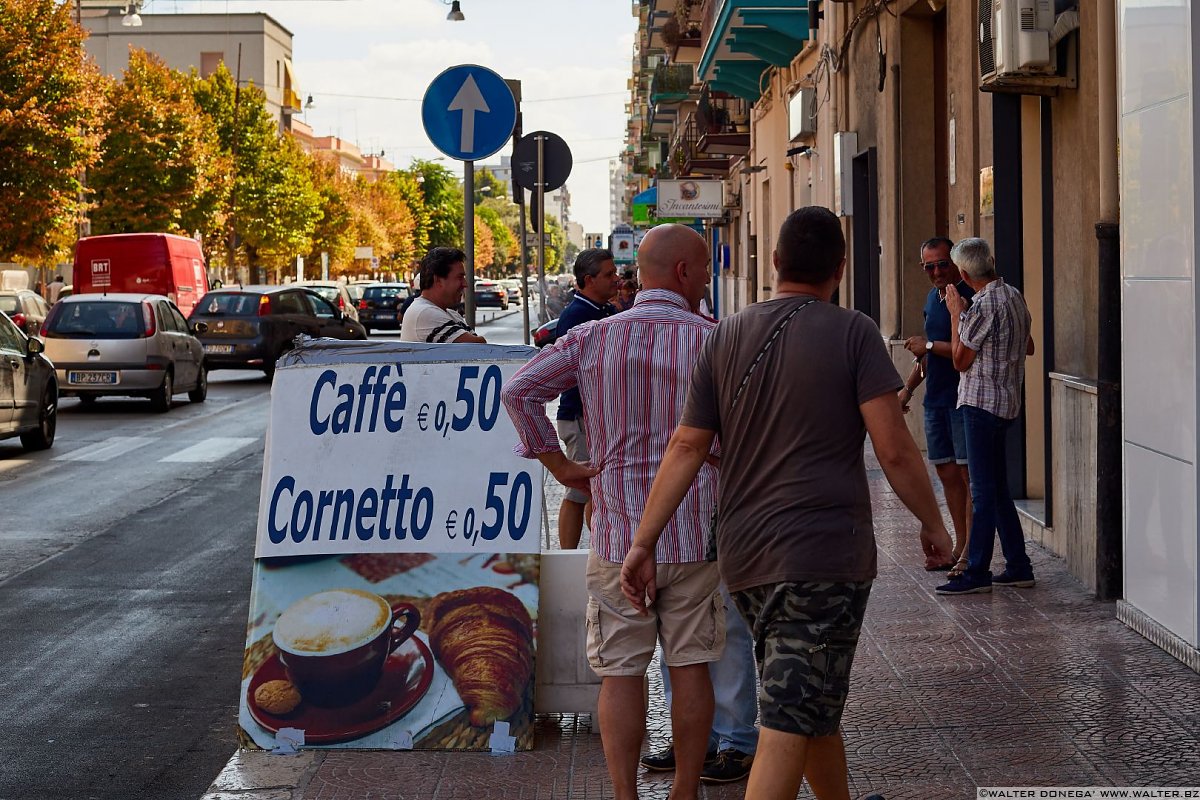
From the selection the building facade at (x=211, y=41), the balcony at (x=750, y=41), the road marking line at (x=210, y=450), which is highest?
the building facade at (x=211, y=41)

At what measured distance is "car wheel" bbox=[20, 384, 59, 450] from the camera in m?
17.3

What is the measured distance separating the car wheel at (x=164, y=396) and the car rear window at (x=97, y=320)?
711mm

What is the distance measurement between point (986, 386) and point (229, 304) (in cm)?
2236

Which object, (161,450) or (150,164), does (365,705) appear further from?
(150,164)

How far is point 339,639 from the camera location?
19.0 ft

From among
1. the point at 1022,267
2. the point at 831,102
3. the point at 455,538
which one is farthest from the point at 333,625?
the point at 831,102

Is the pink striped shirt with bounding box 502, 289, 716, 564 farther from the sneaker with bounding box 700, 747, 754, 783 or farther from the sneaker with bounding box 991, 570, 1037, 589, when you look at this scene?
the sneaker with bounding box 991, 570, 1037, 589

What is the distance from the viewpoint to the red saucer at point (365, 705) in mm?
5707

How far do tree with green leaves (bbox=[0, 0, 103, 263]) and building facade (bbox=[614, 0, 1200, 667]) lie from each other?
904 inches

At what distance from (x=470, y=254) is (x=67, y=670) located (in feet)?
12.1

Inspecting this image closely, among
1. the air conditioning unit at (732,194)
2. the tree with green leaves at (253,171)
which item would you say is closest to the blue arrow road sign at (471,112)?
the air conditioning unit at (732,194)

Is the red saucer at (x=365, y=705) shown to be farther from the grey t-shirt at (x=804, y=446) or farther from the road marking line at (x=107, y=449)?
the road marking line at (x=107, y=449)

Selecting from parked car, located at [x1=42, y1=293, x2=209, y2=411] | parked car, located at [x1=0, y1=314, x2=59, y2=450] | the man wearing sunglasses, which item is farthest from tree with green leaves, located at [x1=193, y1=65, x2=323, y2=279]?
the man wearing sunglasses

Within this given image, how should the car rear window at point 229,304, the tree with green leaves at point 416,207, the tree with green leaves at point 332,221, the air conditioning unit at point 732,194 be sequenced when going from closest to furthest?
1. the car rear window at point 229,304
2. the air conditioning unit at point 732,194
3. the tree with green leaves at point 332,221
4. the tree with green leaves at point 416,207
